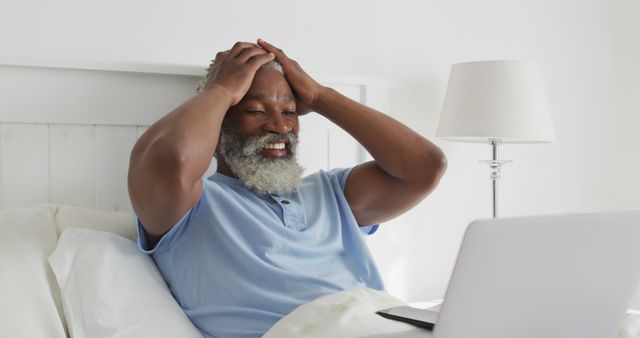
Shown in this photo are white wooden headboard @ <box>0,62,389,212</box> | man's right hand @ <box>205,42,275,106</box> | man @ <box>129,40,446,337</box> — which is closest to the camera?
man @ <box>129,40,446,337</box>

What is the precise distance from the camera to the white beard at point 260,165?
5.42ft

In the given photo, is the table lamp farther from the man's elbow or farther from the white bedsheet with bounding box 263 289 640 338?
the white bedsheet with bounding box 263 289 640 338

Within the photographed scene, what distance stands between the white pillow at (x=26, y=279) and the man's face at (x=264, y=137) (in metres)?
0.41

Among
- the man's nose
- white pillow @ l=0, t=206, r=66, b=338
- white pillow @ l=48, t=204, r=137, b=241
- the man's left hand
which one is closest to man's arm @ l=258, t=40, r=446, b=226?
the man's left hand

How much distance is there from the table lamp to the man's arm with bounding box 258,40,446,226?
42cm

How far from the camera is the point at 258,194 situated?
Result: 5.56ft

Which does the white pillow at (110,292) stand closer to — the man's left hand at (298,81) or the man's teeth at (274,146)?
the man's teeth at (274,146)

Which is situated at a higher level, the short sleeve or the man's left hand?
the man's left hand

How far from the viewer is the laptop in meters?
0.92

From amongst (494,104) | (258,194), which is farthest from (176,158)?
(494,104)

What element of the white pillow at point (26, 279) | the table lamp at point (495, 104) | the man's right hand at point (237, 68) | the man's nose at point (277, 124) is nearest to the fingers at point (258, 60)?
the man's right hand at point (237, 68)

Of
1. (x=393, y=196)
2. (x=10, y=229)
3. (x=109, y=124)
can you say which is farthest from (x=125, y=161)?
(x=393, y=196)

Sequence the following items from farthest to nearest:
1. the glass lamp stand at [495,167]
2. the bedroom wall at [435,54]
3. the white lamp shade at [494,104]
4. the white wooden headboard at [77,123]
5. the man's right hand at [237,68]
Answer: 1. the glass lamp stand at [495,167]
2. the white lamp shade at [494,104]
3. the bedroom wall at [435,54]
4. the white wooden headboard at [77,123]
5. the man's right hand at [237,68]

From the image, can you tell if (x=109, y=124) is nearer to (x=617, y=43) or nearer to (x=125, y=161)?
(x=125, y=161)
